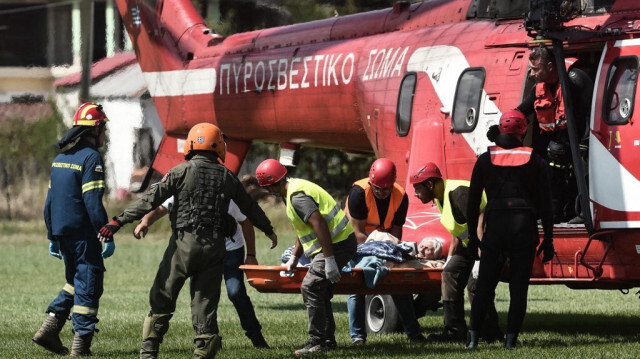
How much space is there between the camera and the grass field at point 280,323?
1242 cm

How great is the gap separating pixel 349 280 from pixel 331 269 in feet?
2.00

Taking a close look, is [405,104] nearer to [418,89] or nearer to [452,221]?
[418,89]

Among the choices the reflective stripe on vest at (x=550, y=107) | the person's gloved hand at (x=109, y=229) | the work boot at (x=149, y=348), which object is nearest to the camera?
the person's gloved hand at (x=109, y=229)

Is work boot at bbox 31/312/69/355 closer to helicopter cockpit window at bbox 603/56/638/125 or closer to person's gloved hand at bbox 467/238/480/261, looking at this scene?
person's gloved hand at bbox 467/238/480/261

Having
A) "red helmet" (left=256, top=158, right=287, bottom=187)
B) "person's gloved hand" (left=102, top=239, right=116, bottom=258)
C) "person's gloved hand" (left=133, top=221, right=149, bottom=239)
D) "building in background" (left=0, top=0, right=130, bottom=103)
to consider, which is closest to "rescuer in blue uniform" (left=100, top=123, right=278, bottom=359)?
"red helmet" (left=256, top=158, right=287, bottom=187)

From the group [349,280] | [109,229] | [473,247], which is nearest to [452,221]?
[473,247]

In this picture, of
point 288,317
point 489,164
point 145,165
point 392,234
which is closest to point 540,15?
point 489,164

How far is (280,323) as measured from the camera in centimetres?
1608

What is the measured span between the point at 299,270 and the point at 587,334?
3.59m

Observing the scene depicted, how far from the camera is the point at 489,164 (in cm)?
1201

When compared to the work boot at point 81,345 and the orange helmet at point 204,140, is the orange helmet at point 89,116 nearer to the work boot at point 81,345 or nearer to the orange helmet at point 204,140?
the orange helmet at point 204,140

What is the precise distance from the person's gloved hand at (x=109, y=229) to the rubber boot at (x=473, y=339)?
3.30 metres

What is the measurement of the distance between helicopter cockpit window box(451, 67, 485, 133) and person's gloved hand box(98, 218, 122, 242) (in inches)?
190

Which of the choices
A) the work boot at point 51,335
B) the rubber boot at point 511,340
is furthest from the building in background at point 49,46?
the rubber boot at point 511,340
